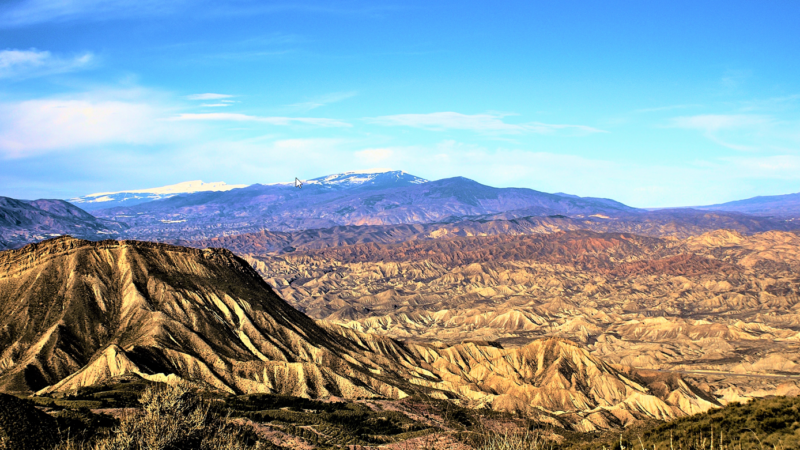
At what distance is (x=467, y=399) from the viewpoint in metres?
104

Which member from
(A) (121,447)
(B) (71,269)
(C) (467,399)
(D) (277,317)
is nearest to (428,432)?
(C) (467,399)

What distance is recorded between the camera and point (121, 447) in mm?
46406

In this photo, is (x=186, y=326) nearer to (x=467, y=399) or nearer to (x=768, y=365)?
(x=467, y=399)

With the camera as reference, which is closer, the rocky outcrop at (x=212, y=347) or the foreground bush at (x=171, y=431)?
the foreground bush at (x=171, y=431)

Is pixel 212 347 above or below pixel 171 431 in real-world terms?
below

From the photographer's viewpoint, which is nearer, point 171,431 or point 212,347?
point 171,431

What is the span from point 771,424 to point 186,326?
7533 cm

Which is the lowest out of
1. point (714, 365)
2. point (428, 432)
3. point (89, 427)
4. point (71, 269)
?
point (714, 365)

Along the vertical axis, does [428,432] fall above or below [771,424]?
below

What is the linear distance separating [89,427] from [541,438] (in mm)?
43620

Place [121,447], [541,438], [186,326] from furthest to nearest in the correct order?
[186,326], [541,438], [121,447]

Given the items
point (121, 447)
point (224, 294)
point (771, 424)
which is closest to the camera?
point (121, 447)

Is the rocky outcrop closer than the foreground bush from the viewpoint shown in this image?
No

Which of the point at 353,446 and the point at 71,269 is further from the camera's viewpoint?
the point at 71,269
